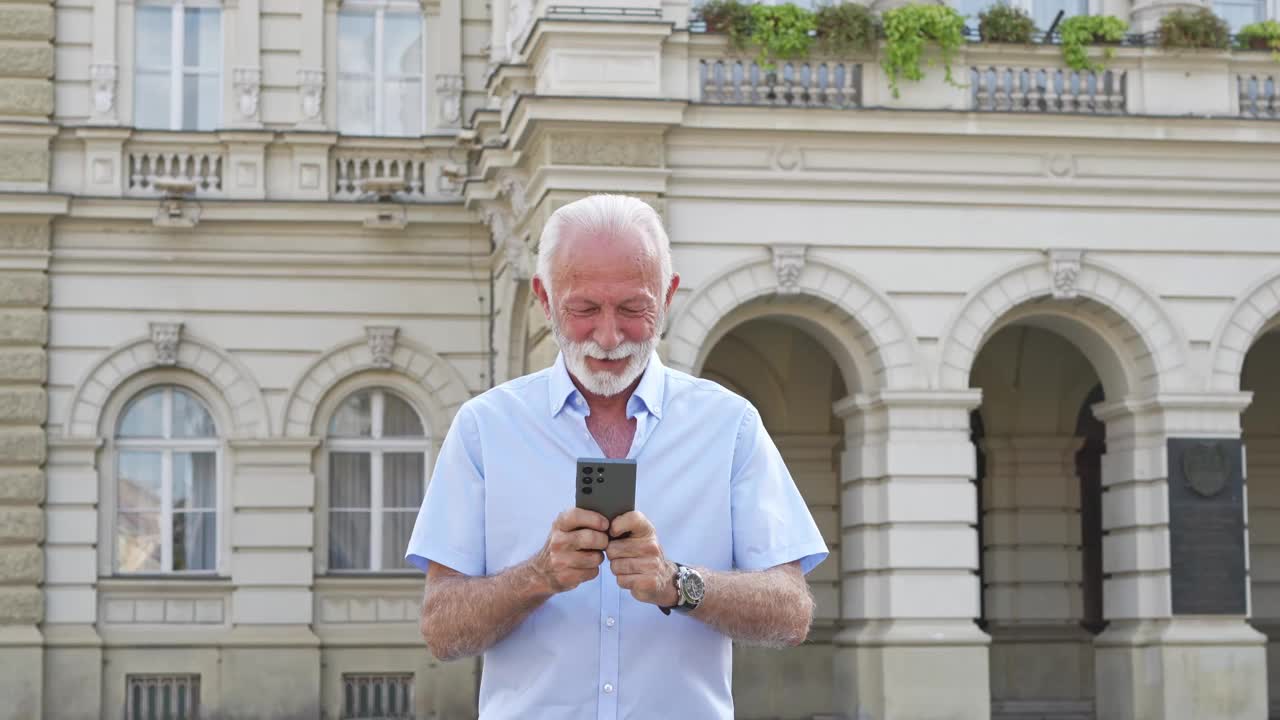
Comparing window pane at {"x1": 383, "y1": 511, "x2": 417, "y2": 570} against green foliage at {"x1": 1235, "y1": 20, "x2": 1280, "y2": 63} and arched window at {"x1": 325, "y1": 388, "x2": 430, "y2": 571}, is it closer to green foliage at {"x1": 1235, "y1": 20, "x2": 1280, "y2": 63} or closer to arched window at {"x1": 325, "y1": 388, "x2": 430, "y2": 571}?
arched window at {"x1": 325, "y1": 388, "x2": 430, "y2": 571}

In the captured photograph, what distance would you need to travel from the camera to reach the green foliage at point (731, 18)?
18.2 metres

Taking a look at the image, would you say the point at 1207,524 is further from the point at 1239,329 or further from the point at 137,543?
the point at 137,543

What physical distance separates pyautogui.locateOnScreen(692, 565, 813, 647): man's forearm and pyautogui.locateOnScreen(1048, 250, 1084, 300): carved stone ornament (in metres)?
15.0

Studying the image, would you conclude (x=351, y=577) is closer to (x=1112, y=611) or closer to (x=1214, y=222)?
(x=1112, y=611)

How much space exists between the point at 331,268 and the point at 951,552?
26.8 feet

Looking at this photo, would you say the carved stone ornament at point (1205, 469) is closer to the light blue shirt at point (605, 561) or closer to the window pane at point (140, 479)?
the window pane at point (140, 479)

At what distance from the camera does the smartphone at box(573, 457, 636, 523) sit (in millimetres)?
3691

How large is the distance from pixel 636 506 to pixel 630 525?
0.33 metres

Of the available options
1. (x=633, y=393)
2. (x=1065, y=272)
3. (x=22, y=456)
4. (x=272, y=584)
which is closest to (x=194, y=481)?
(x=272, y=584)

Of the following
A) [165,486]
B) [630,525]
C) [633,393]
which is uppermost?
[165,486]

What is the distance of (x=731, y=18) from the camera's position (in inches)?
717

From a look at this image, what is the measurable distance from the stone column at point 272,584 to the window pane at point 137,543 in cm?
90

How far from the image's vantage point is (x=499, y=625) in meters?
4.00

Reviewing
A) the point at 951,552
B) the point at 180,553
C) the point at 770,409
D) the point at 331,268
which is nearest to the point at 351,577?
the point at 180,553
